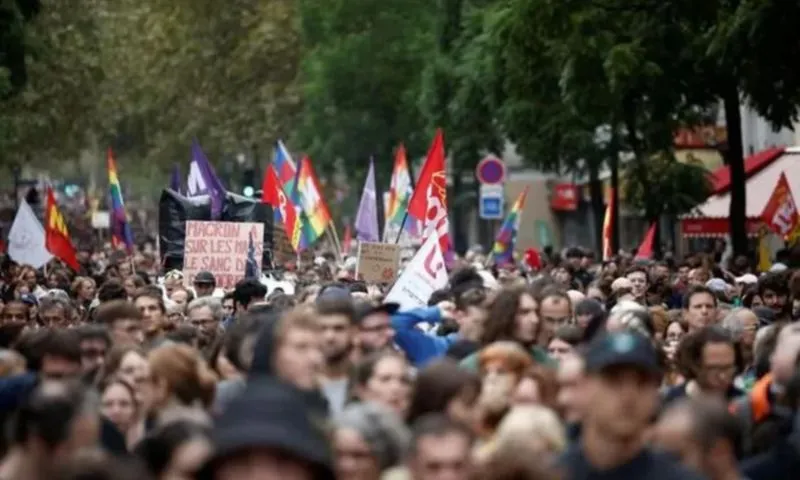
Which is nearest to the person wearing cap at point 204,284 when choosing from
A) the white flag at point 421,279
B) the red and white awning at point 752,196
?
the white flag at point 421,279

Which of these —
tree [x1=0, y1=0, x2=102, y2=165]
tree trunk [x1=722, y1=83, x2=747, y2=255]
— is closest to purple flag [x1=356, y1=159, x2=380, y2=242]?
tree trunk [x1=722, y1=83, x2=747, y2=255]

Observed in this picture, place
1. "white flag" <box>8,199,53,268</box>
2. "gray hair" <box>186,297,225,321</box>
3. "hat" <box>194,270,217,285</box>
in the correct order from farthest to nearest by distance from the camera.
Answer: "white flag" <box>8,199,53,268</box>
"hat" <box>194,270,217,285</box>
"gray hair" <box>186,297,225,321</box>

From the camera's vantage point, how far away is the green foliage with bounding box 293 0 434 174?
188ft

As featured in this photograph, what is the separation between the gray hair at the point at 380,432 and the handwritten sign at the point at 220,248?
56.2ft

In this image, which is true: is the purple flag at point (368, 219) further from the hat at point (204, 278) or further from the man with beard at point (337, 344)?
the man with beard at point (337, 344)

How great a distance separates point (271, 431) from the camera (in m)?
6.23

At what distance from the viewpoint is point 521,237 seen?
74.8 meters

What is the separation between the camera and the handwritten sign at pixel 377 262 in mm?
25734

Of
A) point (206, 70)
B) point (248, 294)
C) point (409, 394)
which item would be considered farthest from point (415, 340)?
point (206, 70)

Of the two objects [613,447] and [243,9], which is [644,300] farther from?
[243,9]

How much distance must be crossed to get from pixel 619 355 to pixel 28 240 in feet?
83.6

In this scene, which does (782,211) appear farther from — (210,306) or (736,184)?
(210,306)

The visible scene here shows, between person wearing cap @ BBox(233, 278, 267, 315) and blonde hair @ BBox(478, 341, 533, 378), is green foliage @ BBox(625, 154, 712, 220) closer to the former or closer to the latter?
person wearing cap @ BBox(233, 278, 267, 315)

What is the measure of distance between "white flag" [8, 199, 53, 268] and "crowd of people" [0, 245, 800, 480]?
15.1 m
